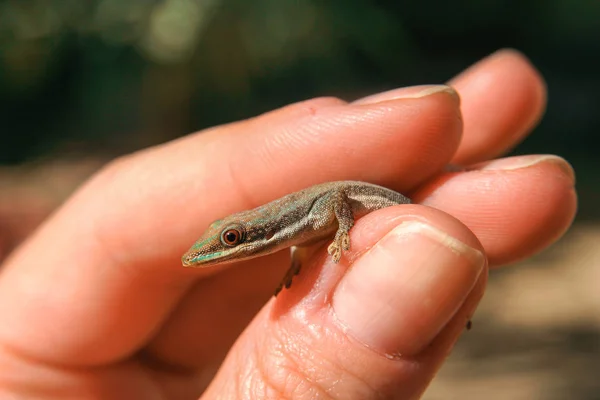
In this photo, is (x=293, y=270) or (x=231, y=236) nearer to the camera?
(x=231, y=236)

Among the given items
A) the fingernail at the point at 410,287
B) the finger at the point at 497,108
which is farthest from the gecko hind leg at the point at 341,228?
the finger at the point at 497,108

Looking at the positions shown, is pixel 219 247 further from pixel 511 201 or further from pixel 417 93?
pixel 511 201

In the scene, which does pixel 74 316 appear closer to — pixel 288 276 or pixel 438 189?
pixel 288 276

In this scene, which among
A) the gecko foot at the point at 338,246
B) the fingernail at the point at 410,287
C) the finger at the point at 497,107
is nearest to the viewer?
the fingernail at the point at 410,287

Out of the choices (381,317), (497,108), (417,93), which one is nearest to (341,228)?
(381,317)

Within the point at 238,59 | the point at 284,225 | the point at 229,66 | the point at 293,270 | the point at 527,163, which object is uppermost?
the point at 238,59

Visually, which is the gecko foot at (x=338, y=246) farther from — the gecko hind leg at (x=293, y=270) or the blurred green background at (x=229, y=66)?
the blurred green background at (x=229, y=66)

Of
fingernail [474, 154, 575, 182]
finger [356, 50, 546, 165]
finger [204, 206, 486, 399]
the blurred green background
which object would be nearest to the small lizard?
finger [204, 206, 486, 399]
